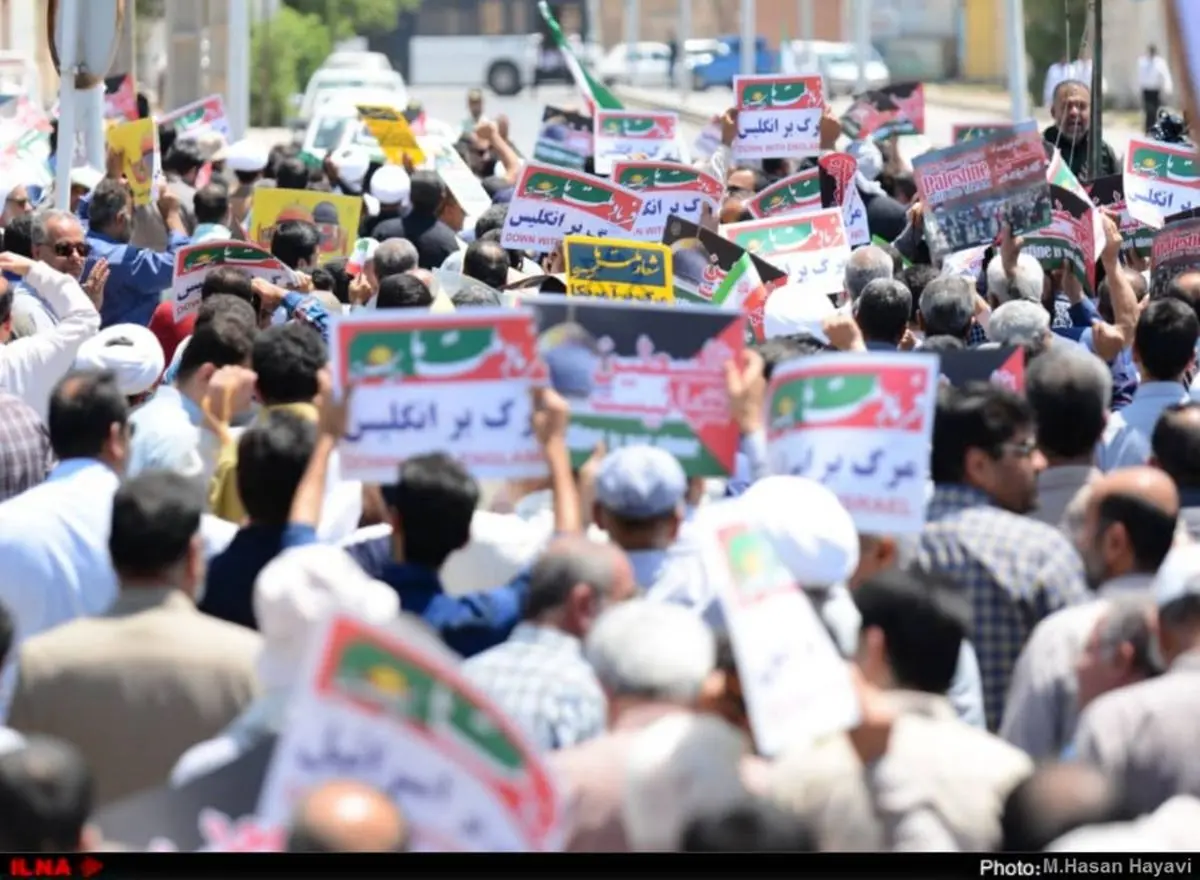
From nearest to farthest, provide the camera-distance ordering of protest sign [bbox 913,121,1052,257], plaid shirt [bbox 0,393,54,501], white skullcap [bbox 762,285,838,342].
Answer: plaid shirt [bbox 0,393,54,501] < white skullcap [bbox 762,285,838,342] < protest sign [bbox 913,121,1052,257]

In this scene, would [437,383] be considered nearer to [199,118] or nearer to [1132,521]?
[1132,521]

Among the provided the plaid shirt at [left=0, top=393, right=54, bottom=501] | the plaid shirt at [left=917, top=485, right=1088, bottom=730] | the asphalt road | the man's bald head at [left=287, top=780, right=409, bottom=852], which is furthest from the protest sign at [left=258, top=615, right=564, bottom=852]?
the asphalt road

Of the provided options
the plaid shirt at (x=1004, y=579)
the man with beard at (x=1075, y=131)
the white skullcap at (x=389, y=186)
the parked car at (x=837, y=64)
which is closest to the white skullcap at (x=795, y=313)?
the plaid shirt at (x=1004, y=579)

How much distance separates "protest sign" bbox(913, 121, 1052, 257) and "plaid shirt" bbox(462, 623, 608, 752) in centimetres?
600

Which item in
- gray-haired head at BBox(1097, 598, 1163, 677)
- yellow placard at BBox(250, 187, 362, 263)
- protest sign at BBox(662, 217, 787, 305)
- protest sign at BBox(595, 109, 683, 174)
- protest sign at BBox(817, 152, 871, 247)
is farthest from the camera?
protest sign at BBox(595, 109, 683, 174)

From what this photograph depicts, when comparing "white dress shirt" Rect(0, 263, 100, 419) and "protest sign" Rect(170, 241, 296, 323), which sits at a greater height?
"protest sign" Rect(170, 241, 296, 323)

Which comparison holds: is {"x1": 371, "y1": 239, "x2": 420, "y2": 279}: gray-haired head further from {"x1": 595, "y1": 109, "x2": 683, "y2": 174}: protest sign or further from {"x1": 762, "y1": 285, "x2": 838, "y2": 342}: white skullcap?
{"x1": 595, "y1": 109, "x2": 683, "y2": 174}: protest sign

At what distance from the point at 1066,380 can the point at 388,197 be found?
854cm

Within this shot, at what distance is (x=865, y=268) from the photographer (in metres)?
9.61

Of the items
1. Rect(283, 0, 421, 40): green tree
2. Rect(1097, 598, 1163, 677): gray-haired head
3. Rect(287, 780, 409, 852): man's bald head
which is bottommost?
Rect(1097, 598, 1163, 677): gray-haired head

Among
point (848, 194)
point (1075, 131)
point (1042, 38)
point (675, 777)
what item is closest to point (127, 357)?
point (675, 777)

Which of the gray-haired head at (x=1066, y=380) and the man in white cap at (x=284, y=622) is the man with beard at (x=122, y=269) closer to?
the gray-haired head at (x=1066, y=380)

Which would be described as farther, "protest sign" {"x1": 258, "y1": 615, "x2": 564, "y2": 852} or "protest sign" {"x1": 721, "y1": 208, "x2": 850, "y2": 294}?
"protest sign" {"x1": 721, "y1": 208, "x2": 850, "y2": 294}

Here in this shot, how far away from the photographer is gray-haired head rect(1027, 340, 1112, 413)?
21.0ft
